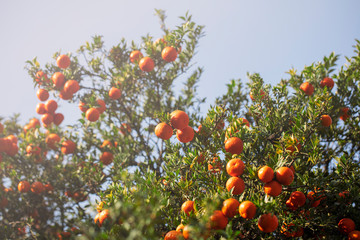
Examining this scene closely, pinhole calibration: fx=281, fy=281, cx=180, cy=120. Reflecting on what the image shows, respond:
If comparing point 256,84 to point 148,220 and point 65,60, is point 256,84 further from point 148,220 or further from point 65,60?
point 65,60

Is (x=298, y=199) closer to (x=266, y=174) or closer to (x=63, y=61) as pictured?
(x=266, y=174)

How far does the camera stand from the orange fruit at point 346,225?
3.54 m

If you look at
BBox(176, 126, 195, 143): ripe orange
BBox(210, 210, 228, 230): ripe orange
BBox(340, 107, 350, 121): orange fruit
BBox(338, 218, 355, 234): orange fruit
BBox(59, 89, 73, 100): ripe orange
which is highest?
BBox(59, 89, 73, 100): ripe orange

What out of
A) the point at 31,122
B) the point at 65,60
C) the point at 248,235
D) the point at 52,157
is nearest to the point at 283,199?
the point at 248,235

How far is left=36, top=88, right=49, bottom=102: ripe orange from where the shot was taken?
5.71 metres

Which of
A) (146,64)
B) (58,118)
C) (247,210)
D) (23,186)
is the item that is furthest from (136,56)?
(247,210)

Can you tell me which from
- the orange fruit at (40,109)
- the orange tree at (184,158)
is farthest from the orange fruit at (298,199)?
the orange fruit at (40,109)

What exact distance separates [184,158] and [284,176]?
47.7 inches

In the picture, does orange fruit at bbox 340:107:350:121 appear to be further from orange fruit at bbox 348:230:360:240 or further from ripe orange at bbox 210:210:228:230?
ripe orange at bbox 210:210:228:230

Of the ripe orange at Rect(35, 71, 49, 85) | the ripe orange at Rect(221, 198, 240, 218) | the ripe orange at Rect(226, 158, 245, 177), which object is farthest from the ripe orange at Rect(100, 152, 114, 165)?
the ripe orange at Rect(221, 198, 240, 218)

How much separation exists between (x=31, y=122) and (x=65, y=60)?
2.38 metres

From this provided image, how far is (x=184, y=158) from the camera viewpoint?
11.6 ft

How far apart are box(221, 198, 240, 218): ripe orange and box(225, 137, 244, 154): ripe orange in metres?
0.70

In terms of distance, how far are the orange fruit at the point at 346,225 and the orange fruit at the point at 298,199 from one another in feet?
2.37
